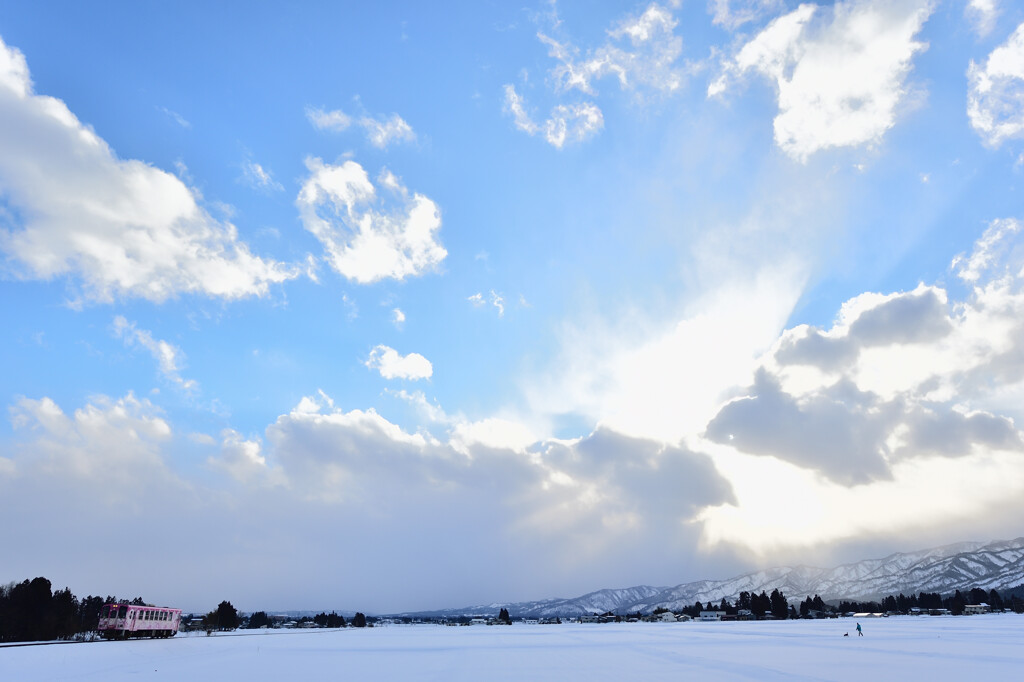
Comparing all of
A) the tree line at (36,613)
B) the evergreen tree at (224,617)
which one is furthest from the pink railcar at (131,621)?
the evergreen tree at (224,617)

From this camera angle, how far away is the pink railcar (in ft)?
232

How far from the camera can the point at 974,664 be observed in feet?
115

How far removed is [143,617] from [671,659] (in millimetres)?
71582

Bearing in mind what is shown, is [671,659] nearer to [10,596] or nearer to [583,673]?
[583,673]

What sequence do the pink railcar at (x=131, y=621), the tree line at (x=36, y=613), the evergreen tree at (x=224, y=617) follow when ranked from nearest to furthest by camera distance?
1. the pink railcar at (x=131, y=621)
2. the tree line at (x=36, y=613)
3. the evergreen tree at (x=224, y=617)

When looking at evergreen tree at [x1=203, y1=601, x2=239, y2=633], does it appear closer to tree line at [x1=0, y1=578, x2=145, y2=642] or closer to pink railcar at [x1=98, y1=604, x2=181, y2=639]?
tree line at [x1=0, y1=578, x2=145, y2=642]

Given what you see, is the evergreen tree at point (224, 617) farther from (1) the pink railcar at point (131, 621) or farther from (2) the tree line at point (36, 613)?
(1) the pink railcar at point (131, 621)

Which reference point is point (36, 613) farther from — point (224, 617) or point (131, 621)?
point (224, 617)

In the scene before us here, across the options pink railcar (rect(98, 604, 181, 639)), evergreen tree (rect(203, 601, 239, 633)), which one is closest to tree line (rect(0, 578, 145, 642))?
pink railcar (rect(98, 604, 181, 639))

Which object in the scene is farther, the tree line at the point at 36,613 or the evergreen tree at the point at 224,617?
the evergreen tree at the point at 224,617

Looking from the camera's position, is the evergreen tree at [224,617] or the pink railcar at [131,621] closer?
the pink railcar at [131,621]

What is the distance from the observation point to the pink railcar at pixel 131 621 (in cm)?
7069

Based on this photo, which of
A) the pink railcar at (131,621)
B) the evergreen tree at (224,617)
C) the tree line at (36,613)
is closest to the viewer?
the pink railcar at (131,621)

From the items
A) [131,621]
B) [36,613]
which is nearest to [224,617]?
[36,613]
